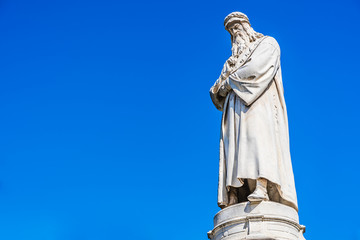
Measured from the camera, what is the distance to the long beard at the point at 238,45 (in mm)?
10711

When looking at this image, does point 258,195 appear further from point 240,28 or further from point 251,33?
point 240,28

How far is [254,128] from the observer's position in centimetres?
925

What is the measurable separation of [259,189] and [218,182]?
109cm

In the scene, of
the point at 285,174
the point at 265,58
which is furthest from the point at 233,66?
the point at 285,174

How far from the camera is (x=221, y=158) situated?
385 inches

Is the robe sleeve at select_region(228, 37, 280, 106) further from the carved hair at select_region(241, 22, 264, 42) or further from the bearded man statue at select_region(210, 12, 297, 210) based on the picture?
the carved hair at select_region(241, 22, 264, 42)

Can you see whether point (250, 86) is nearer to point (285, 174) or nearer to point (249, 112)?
point (249, 112)

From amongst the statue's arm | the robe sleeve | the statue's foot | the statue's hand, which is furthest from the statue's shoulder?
the statue's foot

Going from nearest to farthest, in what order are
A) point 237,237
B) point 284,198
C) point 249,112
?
point 237,237
point 284,198
point 249,112

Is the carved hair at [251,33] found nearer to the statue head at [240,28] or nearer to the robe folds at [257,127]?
the statue head at [240,28]

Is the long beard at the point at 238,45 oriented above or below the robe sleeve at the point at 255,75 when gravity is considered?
above

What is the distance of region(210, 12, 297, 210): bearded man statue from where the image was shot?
8.88 metres

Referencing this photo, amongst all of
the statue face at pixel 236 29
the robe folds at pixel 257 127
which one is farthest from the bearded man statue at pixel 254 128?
the statue face at pixel 236 29

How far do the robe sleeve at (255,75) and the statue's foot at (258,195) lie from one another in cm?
175
